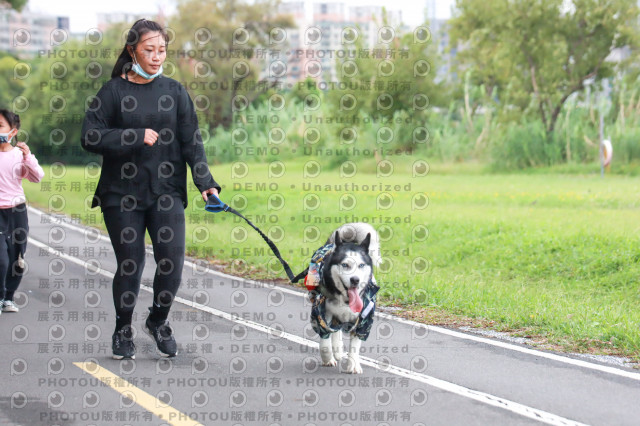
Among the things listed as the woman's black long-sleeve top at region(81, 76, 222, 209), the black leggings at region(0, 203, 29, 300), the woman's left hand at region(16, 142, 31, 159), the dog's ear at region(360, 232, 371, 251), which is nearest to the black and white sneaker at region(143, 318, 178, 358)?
the woman's black long-sleeve top at region(81, 76, 222, 209)

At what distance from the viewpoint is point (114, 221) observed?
6160mm

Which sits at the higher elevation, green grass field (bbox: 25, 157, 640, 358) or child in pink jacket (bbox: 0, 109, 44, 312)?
child in pink jacket (bbox: 0, 109, 44, 312)

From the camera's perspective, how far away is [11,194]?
8289 mm

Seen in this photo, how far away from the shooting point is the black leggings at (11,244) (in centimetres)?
831

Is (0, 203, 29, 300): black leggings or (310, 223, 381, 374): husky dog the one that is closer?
(310, 223, 381, 374): husky dog

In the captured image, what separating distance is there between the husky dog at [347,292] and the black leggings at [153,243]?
3.51ft

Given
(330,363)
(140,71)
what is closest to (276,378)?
(330,363)

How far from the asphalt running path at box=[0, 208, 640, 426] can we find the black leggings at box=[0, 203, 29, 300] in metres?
0.33

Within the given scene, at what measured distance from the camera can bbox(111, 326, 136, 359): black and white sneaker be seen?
21.1 feet

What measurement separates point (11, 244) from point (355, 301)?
A: 173 inches

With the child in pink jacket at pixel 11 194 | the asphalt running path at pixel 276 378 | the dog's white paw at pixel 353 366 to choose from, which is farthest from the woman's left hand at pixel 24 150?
the dog's white paw at pixel 353 366

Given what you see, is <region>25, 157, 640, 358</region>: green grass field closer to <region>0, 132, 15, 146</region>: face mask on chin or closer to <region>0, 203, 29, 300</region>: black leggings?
<region>0, 203, 29, 300</region>: black leggings

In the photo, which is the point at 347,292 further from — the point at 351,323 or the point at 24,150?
the point at 24,150

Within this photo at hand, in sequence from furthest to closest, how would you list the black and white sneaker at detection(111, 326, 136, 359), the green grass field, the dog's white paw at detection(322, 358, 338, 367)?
the green grass field
the black and white sneaker at detection(111, 326, 136, 359)
the dog's white paw at detection(322, 358, 338, 367)
